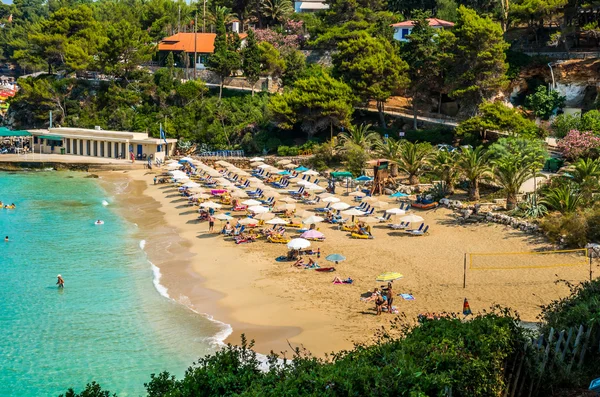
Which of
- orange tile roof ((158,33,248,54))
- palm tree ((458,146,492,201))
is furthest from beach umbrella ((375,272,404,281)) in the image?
orange tile roof ((158,33,248,54))

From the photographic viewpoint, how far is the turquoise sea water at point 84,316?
19609mm

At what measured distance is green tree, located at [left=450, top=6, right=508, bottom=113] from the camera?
1956 inches

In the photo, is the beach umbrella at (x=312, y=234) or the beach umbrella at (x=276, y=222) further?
the beach umbrella at (x=276, y=222)

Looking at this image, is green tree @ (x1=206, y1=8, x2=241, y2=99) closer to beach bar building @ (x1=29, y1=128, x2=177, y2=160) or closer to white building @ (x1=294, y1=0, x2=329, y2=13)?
beach bar building @ (x1=29, y1=128, x2=177, y2=160)

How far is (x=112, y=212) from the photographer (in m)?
40.1

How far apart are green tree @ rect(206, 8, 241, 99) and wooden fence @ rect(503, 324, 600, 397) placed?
52635 millimetres

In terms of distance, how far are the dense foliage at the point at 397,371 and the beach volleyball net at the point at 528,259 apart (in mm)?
13549

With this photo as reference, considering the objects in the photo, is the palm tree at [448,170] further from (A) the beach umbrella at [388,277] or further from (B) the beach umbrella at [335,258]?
(A) the beach umbrella at [388,277]

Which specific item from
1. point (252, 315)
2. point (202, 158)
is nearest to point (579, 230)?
point (252, 315)

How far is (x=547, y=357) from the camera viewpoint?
1386 centimetres

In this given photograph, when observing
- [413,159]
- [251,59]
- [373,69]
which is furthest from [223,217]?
[251,59]

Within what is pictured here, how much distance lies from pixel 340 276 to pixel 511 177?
35.8 ft

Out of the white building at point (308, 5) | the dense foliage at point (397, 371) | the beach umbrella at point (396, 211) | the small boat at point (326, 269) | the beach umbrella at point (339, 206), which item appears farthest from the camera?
the white building at point (308, 5)

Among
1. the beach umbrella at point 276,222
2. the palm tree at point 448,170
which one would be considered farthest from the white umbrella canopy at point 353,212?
the palm tree at point 448,170
